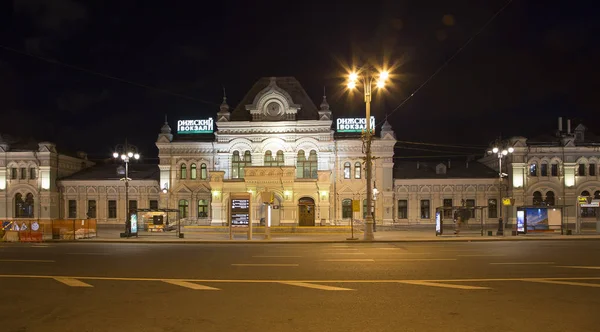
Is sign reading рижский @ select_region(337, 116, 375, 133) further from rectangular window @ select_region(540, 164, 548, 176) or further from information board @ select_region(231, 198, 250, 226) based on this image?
information board @ select_region(231, 198, 250, 226)

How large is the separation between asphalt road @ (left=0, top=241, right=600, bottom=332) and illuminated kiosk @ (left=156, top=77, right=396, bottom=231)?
95.3ft

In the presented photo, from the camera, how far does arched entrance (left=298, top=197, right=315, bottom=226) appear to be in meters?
47.9

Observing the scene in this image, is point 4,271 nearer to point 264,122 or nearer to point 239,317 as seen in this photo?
point 239,317

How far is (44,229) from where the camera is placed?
3266 centimetres

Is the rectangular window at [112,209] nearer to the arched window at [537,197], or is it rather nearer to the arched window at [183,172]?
the arched window at [183,172]

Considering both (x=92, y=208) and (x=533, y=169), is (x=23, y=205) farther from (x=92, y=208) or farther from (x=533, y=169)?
(x=533, y=169)

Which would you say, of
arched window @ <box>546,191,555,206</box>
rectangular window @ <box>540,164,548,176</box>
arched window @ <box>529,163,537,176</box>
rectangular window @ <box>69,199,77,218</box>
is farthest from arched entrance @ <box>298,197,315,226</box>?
rectangular window @ <box>69,199,77,218</box>

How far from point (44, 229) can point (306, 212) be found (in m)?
23.2

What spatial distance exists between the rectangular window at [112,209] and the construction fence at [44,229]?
18.6 m

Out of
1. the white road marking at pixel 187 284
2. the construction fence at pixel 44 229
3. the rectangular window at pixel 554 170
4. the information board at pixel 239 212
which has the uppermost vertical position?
the rectangular window at pixel 554 170

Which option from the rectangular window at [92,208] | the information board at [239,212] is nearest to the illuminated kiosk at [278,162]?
the rectangular window at [92,208]

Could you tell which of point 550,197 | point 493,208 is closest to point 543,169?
point 550,197

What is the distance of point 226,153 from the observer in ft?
161

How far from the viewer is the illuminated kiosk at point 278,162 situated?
47062 mm
